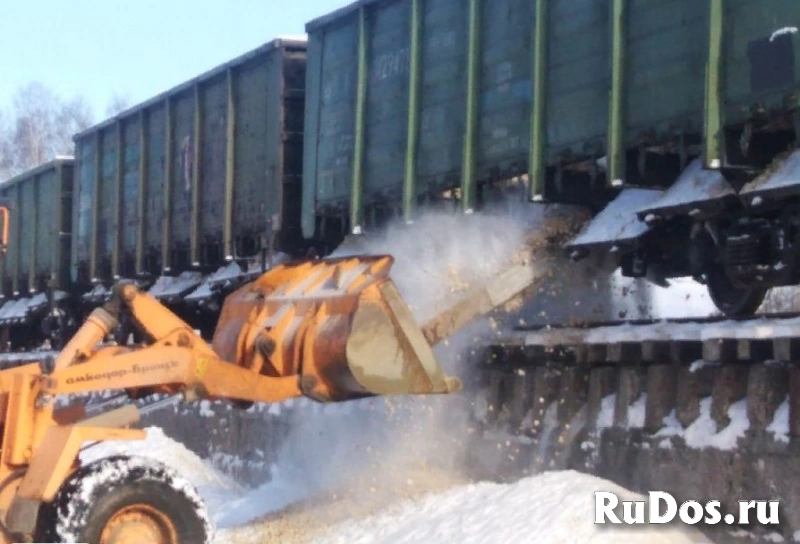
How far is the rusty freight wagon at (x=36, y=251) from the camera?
21734 mm

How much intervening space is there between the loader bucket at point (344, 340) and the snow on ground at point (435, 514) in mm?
860

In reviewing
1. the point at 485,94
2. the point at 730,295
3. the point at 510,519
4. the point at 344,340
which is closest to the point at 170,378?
the point at 344,340

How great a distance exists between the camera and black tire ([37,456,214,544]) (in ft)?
20.5

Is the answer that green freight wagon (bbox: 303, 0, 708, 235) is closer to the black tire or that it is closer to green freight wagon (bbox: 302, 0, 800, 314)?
green freight wagon (bbox: 302, 0, 800, 314)

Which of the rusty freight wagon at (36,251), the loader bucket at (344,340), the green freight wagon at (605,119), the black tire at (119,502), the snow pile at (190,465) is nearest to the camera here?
the black tire at (119,502)

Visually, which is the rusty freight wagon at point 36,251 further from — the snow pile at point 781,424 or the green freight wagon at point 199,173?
the snow pile at point 781,424

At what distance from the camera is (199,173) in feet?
52.5

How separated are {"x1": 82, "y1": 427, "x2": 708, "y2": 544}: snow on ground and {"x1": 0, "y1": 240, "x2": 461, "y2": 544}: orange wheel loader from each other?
86cm

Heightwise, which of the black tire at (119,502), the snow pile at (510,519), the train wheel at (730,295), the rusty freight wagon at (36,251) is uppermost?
the rusty freight wagon at (36,251)

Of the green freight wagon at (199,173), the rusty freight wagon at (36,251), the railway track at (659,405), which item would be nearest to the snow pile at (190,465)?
the green freight wagon at (199,173)

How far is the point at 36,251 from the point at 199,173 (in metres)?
7.90

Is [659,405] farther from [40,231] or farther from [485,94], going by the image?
[40,231]

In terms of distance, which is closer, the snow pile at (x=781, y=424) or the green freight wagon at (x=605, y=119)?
the snow pile at (x=781, y=424)

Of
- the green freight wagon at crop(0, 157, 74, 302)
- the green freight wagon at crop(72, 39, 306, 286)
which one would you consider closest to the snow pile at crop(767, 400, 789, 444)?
the green freight wagon at crop(72, 39, 306, 286)
